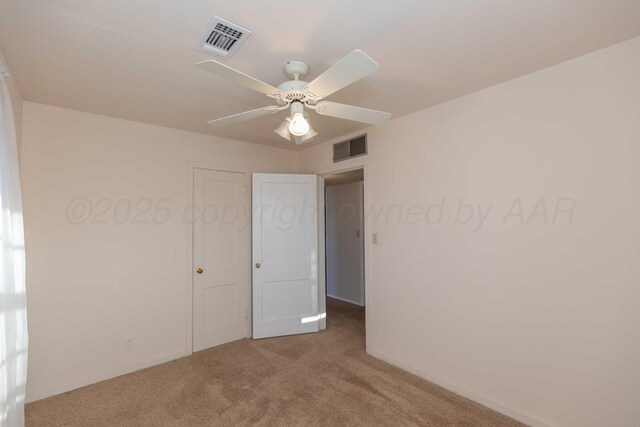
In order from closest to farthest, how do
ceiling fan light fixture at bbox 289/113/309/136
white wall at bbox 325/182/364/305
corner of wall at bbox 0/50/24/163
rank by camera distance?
ceiling fan light fixture at bbox 289/113/309/136 < corner of wall at bbox 0/50/24/163 < white wall at bbox 325/182/364/305

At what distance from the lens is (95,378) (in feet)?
8.70

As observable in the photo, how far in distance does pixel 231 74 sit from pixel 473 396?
2844 mm

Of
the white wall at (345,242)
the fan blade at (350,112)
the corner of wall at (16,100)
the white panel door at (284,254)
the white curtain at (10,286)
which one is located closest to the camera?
the white curtain at (10,286)

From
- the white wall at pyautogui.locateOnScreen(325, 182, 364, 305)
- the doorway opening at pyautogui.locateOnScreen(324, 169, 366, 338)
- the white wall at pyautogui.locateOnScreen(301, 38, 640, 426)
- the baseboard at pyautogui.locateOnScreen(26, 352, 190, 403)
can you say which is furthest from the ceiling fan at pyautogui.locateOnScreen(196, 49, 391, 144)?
the white wall at pyautogui.locateOnScreen(325, 182, 364, 305)

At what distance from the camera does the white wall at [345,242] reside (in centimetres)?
533

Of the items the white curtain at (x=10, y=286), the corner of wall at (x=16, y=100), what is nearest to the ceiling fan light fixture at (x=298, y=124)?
the white curtain at (x=10, y=286)

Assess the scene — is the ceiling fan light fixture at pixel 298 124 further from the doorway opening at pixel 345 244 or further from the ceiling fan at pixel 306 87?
the doorway opening at pixel 345 244

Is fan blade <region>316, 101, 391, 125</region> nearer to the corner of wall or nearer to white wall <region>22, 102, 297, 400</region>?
the corner of wall

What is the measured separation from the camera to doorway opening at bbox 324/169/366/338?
521 centimetres

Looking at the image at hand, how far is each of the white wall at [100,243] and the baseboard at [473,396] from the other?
2286 millimetres

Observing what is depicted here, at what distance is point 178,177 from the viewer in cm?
320

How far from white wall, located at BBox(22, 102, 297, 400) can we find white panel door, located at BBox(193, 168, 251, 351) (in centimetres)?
17

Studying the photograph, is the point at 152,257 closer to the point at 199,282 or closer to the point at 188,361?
the point at 199,282

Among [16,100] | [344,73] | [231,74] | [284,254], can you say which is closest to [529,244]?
[344,73]
